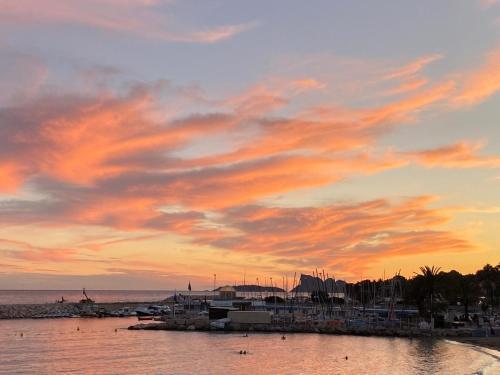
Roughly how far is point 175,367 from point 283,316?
58461 millimetres

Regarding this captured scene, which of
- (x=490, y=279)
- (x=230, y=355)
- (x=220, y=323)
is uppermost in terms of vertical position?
(x=490, y=279)

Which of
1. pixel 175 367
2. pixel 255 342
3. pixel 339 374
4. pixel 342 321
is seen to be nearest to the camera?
pixel 339 374

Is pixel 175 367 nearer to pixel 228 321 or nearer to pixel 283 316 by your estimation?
pixel 228 321

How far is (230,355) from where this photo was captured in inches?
2990

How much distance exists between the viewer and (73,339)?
101438 mm

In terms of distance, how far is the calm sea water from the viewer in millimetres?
64125

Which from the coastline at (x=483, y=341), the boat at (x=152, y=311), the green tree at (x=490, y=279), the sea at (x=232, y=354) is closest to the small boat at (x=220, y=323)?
the sea at (x=232, y=354)

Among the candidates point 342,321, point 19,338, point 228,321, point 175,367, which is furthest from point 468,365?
point 19,338

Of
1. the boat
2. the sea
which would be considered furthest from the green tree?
the boat

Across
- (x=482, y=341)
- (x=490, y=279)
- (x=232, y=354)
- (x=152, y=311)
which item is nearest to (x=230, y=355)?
(x=232, y=354)

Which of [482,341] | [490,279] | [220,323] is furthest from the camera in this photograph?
[490,279]

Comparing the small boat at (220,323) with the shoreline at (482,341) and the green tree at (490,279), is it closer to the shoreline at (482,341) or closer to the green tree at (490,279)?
the shoreline at (482,341)

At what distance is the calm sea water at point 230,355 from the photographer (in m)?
64.1

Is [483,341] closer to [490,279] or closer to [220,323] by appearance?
[490,279]
